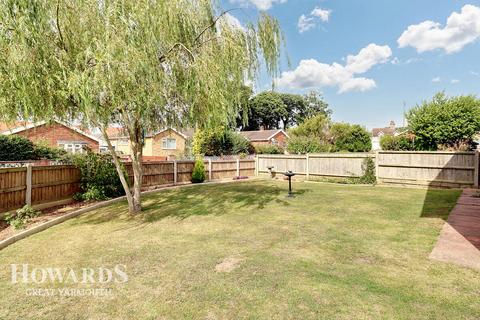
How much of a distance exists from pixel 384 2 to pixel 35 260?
608 inches

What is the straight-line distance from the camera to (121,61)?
5.34 m

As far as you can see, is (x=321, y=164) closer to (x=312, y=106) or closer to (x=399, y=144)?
(x=399, y=144)

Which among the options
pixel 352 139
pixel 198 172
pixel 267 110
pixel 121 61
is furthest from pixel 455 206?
pixel 267 110

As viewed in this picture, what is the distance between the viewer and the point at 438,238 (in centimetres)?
505

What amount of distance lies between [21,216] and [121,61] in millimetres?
4990

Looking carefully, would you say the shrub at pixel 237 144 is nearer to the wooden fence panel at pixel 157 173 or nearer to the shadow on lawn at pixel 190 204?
the wooden fence panel at pixel 157 173

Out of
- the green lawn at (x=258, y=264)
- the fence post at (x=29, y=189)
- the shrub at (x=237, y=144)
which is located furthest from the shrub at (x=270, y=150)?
the fence post at (x=29, y=189)

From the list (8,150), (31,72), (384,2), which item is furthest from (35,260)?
(8,150)

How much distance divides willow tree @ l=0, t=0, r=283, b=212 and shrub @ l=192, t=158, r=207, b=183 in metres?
6.93

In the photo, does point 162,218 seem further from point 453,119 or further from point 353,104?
point 353,104

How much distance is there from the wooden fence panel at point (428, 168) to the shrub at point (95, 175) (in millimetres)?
12344

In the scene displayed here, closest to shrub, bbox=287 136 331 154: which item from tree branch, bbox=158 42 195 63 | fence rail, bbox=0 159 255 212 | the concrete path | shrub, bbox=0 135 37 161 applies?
fence rail, bbox=0 159 255 212

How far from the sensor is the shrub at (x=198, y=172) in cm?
1477

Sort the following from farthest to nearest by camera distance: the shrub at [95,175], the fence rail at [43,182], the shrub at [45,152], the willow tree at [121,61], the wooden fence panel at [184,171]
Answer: the shrub at [45,152] < the wooden fence panel at [184,171] < the shrub at [95,175] < the fence rail at [43,182] < the willow tree at [121,61]
